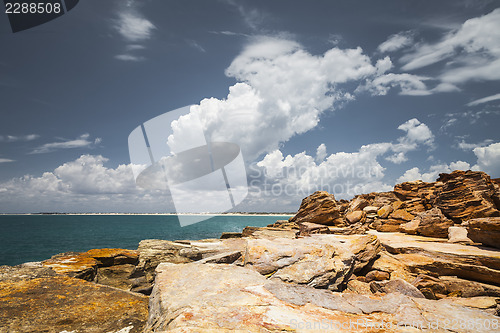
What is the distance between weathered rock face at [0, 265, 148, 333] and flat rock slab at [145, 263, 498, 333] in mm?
674

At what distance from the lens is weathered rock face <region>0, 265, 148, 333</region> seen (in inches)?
150

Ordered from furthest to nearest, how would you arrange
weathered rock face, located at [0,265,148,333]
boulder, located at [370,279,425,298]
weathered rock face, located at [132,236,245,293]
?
weathered rock face, located at [132,236,245,293], boulder, located at [370,279,425,298], weathered rock face, located at [0,265,148,333]

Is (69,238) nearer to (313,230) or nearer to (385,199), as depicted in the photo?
(313,230)

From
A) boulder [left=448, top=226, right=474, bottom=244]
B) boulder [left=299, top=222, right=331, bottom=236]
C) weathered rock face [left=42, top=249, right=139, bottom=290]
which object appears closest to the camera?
weathered rock face [left=42, top=249, right=139, bottom=290]

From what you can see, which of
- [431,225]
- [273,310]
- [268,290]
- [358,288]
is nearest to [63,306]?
[268,290]

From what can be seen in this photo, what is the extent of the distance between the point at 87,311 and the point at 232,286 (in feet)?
9.17

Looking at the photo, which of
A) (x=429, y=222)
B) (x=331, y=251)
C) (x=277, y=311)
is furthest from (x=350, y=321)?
(x=429, y=222)

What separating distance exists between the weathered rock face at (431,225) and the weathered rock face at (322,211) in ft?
15.2

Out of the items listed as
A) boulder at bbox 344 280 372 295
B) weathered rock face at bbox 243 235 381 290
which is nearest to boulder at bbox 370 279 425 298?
boulder at bbox 344 280 372 295

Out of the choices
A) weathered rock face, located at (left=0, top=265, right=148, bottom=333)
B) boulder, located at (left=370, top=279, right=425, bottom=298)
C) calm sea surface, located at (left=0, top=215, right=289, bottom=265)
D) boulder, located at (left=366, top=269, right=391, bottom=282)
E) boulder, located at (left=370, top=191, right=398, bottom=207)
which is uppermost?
boulder, located at (left=370, top=191, right=398, bottom=207)

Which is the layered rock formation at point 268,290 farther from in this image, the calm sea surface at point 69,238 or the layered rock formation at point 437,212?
the calm sea surface at point 69,238

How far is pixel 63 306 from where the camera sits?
4355 millimetres

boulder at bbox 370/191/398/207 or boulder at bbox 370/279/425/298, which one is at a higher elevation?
boulder at bbox 370/191/398/207

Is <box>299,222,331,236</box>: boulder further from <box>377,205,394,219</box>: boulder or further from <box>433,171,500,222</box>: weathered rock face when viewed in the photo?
<box>433,171,500,222</box>: weathered rock face
